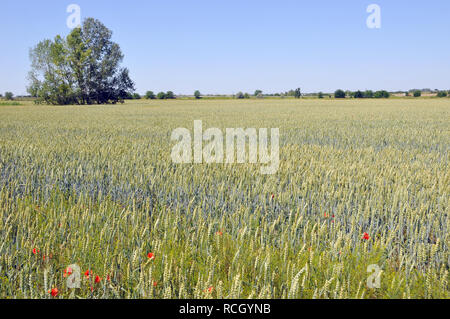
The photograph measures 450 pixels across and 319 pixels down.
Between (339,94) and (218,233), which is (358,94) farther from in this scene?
(218,233)

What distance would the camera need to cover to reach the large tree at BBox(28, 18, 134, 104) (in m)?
45.8

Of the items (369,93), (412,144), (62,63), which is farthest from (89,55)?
(369,93)

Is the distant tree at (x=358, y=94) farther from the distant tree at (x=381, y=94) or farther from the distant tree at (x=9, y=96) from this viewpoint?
the distant tree at (x=9, y=96)

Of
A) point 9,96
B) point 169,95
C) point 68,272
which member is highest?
point 169,95

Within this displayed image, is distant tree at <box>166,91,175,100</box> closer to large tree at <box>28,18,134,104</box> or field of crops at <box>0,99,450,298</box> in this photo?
large tree at <box>28,18,134,104</box>

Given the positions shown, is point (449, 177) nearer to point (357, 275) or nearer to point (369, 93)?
point (357, 275)

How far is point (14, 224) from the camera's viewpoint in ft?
9.90

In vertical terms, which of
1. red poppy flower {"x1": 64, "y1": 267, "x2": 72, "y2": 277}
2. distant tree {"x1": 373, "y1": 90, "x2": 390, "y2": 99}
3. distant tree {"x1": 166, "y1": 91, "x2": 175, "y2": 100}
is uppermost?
distant tree {"x1": 166, "y1": 91, "x2": 175, "y2": 100}

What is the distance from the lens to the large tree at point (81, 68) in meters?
45.8

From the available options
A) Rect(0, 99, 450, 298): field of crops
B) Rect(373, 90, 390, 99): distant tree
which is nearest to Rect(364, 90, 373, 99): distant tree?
Rect(373, 90, 390, 99): distant tree

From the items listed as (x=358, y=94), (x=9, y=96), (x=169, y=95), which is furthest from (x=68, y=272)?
(x=358, y=94)

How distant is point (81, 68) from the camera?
4641 cm

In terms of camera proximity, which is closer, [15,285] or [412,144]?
[15,285]

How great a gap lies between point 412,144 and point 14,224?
8.59m
